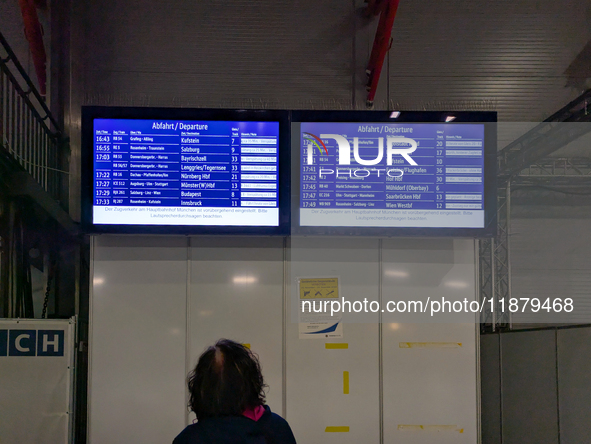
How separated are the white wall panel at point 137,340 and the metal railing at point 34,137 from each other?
1302 mm

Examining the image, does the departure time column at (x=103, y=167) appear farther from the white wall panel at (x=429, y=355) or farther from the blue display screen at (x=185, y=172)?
the white wall panel at (x=429, y=355)

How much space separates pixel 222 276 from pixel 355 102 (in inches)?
101

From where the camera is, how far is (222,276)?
4.03m

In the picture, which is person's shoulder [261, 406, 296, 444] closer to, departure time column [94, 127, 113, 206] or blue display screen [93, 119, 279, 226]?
blue display screen [93, 119, 279, 226]

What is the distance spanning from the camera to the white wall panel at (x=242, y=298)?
3.97 meters

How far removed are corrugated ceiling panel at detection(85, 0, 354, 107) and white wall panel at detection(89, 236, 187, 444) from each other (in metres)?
2.02

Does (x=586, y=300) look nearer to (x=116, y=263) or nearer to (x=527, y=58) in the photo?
(x=527, y=58)

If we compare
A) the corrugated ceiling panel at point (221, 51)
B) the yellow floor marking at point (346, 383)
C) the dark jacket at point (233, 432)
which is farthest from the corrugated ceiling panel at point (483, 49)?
the dark jacket at point (233, 432)

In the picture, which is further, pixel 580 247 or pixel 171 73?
pixel 580 247

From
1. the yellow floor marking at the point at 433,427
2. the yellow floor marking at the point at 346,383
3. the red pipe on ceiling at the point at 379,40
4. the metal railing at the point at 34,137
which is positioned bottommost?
the yellow floor marking at the point at 433,427

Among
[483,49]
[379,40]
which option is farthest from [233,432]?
[483,49]

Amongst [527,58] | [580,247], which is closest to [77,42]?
[527,58]

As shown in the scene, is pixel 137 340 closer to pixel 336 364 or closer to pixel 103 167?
pixel 103 167

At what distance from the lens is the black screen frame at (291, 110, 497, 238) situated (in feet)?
12.4
